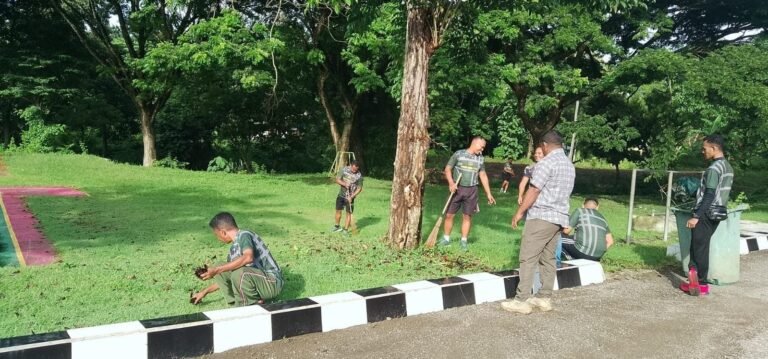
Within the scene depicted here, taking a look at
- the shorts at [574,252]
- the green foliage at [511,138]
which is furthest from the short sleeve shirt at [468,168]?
the green foliage at [511,138]

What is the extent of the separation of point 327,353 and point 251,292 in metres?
1.11

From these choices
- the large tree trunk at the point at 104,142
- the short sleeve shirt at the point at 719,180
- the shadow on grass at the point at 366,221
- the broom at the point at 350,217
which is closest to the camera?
the short sleeve shirt at the point at 719,180

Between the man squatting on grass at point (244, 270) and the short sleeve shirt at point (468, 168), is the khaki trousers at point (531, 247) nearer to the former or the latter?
the man squatting on grass at point (244, 270)

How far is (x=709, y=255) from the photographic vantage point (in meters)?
6.21

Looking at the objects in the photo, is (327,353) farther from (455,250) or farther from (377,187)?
(377,187)

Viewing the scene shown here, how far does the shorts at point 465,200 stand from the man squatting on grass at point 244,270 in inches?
150

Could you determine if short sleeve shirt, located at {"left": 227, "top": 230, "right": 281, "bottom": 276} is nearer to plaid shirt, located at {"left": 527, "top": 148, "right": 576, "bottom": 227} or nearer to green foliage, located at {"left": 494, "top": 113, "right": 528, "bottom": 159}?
plaid shirt, located at {"left": 527, "top": 148, "right": 576, "bottom": 227}

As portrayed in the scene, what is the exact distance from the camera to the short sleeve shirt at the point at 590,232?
21.5 feet

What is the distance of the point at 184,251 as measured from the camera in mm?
7473

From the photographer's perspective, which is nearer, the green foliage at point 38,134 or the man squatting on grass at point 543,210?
the man squatting on grass at point 543,210

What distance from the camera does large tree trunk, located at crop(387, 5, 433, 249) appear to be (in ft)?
24.0

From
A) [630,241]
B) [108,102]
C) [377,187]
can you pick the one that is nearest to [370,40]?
[377,187]

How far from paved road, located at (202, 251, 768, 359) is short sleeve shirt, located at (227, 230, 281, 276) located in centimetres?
87

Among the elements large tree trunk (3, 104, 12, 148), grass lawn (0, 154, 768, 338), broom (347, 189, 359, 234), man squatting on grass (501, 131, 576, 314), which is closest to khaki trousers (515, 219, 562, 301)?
man squatting on grass (501, 131, 576, 314)
